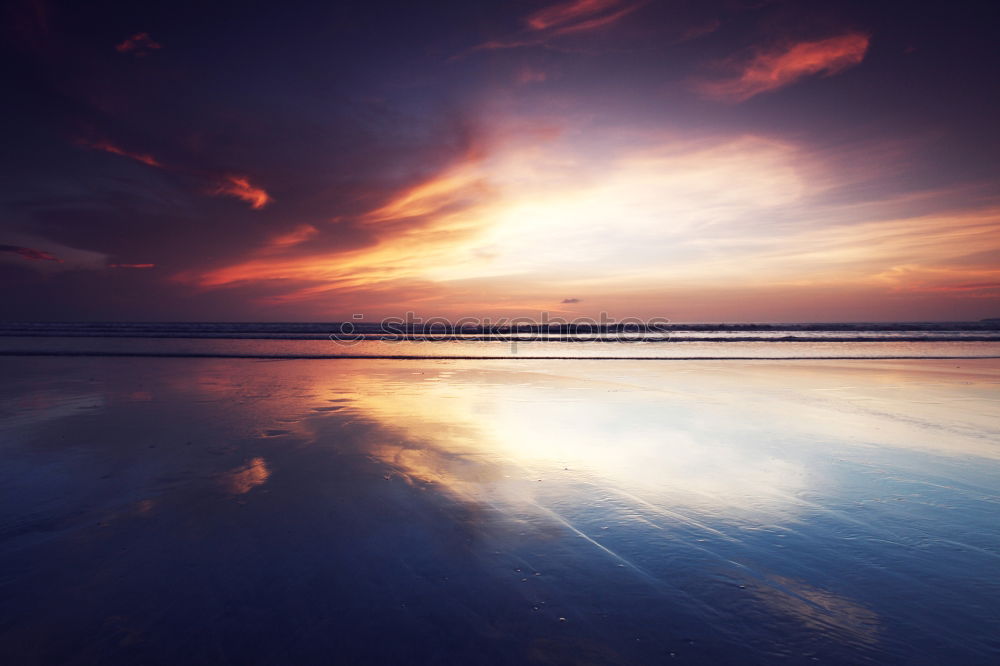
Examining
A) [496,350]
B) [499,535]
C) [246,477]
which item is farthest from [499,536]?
[496,350]

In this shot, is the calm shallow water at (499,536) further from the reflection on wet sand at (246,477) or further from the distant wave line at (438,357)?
the distant wave line at (438,357)

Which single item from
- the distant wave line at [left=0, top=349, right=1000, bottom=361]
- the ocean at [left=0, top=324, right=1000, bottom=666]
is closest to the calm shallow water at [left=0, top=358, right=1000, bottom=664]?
the ocean at [left=0, top=324, right=1000, bottom=666]

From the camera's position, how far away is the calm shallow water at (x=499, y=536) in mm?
2473

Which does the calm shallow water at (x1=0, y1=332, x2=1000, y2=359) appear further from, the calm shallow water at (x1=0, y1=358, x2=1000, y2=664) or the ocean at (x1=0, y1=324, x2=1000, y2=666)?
the calm shallow water at (x1=0, y1=358, x2=1000, y2=664)

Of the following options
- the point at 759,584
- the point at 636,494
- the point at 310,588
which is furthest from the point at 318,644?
the point at 636,494

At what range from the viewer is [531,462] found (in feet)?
17.9

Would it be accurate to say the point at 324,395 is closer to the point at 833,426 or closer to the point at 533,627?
the point at 533,627

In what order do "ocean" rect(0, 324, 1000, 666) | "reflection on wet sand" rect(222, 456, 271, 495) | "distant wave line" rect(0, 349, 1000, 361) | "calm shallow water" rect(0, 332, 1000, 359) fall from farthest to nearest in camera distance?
"calm shallow water" rect(0, 332, 1000, 359), "distant wave line" rect(0, 349, 1000, 361), "reflection on wet sand" rect(222, 456, 271, 495), "ocean" rect(0, 324, 1000, 666)

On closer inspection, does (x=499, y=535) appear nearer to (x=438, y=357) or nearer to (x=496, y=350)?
(x=438, y=357)

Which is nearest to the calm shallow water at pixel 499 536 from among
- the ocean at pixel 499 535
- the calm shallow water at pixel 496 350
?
the ocean at pixel 499 535

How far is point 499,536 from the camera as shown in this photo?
144 inches

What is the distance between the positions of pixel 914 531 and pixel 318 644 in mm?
4357

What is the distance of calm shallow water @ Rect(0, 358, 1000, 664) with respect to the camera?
247 centimetres

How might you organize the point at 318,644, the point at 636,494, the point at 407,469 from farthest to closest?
1. the point at 407,469
2. the point at 636,494
3. the point at 318,644
